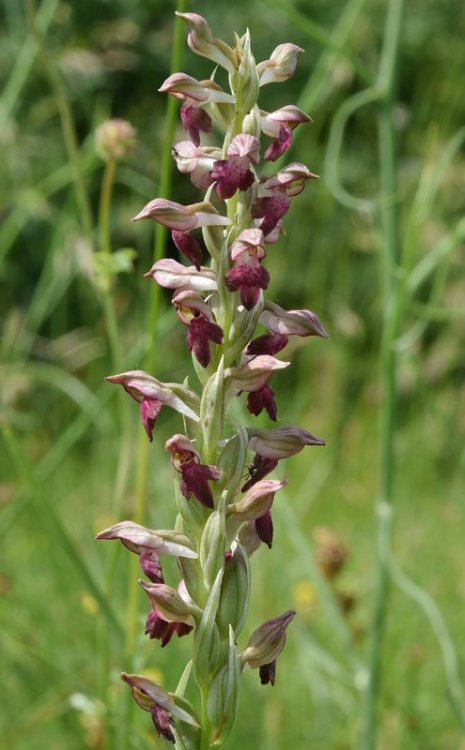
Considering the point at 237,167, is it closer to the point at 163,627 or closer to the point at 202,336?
the point at 202,336

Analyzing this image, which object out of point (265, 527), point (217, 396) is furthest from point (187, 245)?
point (265, 527)

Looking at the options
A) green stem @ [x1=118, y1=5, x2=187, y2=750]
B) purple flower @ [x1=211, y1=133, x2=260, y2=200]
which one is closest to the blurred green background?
green stem @ [x1=118, y1=5, x2=187, y2=750]

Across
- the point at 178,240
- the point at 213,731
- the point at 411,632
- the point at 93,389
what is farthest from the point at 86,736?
the point at 93,389

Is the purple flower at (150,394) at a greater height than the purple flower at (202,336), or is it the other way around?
the purple flower at (202,336)

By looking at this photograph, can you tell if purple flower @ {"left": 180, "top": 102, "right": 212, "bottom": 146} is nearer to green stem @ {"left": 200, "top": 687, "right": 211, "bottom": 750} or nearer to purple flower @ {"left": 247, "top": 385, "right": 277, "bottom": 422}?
purple flower @ {"left": 247, "top": 385, "right": 277, "bottom": 422}

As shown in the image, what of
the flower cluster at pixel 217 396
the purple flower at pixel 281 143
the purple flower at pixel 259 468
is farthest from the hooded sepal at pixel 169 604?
the purple flower at pixel 281 143

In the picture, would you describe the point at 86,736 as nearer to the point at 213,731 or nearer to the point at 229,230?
the point at 213,731

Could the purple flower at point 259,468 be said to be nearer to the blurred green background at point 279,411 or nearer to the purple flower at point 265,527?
the purple flower at point 265,527
